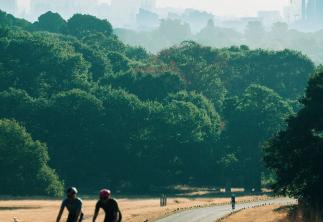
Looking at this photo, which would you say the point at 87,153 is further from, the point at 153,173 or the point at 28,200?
the point at 28,200

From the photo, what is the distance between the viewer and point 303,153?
179ft

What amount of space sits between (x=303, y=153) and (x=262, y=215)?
22.7 ft

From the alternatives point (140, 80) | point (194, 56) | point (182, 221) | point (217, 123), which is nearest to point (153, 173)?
point (217, 123)

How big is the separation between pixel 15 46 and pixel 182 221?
281ft

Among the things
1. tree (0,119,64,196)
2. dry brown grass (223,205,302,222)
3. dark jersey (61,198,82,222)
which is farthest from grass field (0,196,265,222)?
dark jersey (61,198,82,222)

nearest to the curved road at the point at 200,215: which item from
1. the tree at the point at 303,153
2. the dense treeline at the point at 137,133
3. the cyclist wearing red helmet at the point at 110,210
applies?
the tree at the point at 303,153

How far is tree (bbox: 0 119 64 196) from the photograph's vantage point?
317ft

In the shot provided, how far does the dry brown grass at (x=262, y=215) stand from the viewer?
5484 cm

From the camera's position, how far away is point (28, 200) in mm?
92188

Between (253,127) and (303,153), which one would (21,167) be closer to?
(253,127)

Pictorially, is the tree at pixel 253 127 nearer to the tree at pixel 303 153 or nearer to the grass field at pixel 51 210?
the grass field at pixel 51 210

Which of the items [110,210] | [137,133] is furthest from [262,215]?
[137,133]

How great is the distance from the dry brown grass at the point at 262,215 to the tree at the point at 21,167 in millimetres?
37004

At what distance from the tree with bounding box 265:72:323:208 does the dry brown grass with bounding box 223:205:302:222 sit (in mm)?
1751
